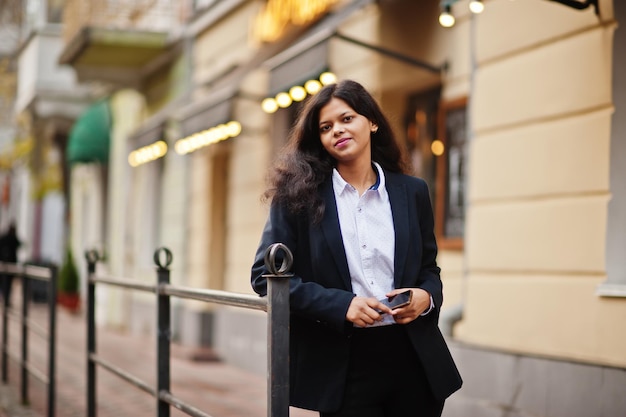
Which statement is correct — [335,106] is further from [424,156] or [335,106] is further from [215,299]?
[424,156]

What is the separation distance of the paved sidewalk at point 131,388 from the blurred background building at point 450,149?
64cm

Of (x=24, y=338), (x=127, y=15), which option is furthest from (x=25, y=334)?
(x=127, y=15)

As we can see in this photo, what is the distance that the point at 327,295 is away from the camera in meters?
3.03

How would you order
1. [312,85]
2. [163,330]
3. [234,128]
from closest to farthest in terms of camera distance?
1. [163,330]
2. [312,85]
3. [234,128]

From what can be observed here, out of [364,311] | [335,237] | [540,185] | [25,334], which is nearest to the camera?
[364,311]

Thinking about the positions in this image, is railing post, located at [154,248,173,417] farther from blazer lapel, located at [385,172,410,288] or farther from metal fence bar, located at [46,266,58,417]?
metal fence bar, located at [46,266,58,417]

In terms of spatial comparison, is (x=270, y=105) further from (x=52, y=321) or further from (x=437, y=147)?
(x=52, y=321)

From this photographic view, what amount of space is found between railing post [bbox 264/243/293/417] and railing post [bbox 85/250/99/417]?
3.12m

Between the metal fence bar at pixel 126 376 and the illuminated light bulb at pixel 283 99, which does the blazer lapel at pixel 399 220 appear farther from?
the illuminated light bulb at pixel 283 99

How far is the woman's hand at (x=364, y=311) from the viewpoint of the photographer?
2.98 meters

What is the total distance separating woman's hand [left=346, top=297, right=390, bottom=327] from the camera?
2980 millimetres

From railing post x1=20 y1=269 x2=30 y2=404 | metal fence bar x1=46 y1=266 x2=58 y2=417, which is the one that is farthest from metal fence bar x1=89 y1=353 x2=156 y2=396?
railing post x1=20 y1=269 x2=30 y2=404

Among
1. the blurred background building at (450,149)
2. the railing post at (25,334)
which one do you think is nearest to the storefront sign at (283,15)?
the blurred background building at (450,149)

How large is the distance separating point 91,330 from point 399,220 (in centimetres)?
335
